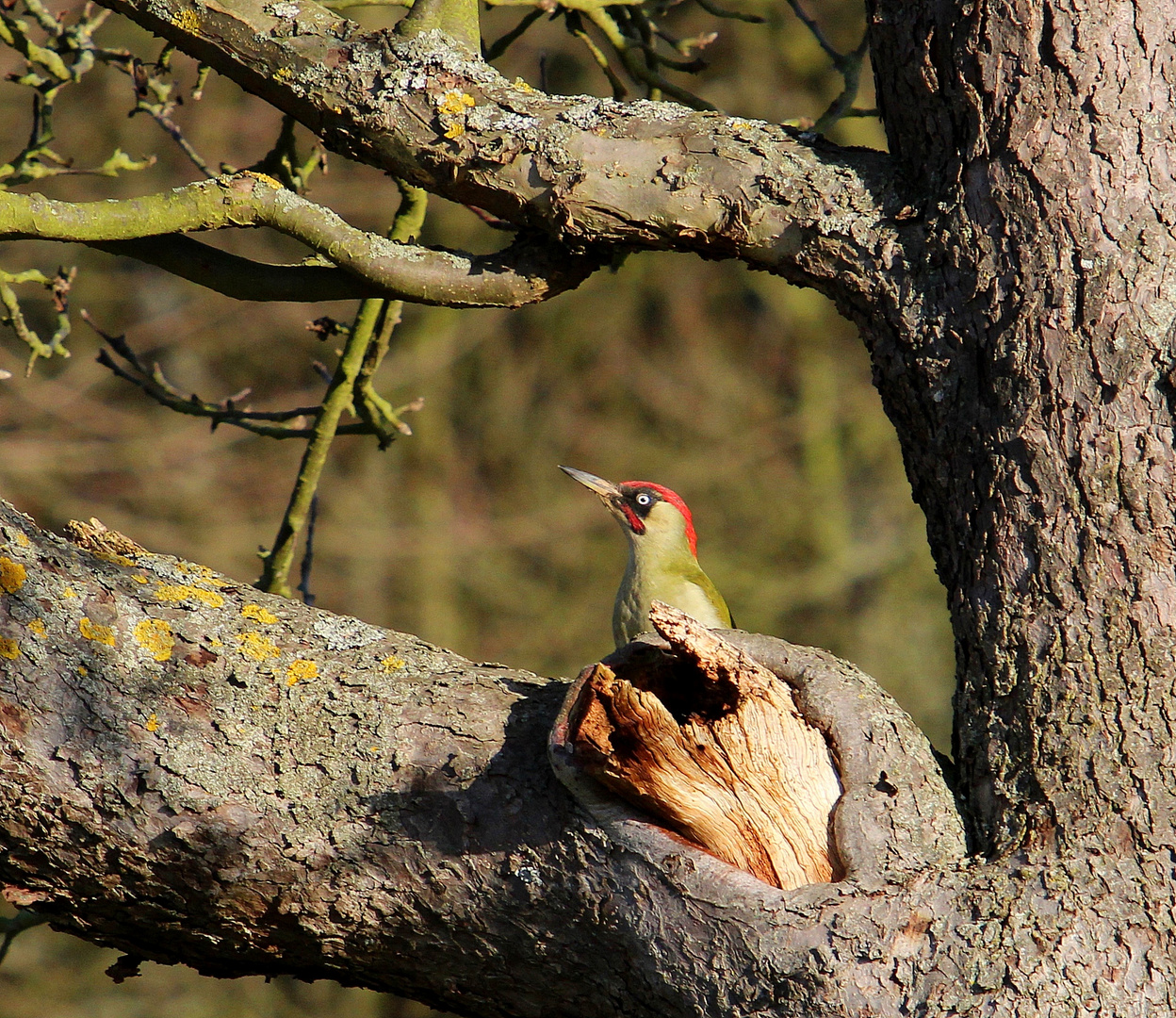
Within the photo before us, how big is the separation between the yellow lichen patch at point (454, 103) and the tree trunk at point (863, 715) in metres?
0.33

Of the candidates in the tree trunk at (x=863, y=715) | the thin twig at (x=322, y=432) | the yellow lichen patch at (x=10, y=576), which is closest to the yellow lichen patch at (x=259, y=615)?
the tree trunk at (x=863, y=715)

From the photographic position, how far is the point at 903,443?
8.11 feet

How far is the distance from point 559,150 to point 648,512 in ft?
8.30

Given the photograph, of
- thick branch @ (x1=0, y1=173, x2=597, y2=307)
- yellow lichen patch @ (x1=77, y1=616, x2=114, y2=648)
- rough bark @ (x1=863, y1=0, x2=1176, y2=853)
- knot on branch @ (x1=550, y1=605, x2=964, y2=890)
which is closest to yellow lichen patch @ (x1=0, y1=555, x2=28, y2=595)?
yellow lichen patch @ (x1=77, y1=616, x2=114, y2=648)

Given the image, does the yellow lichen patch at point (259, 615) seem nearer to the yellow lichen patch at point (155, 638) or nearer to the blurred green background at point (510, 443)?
the yellow lichen patch at point (155, 638)

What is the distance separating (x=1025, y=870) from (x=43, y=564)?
1.86 metres

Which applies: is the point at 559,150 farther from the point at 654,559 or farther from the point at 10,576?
the point at 654,559

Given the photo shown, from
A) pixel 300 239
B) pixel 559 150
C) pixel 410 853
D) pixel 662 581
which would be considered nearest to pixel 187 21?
pixel 300 239

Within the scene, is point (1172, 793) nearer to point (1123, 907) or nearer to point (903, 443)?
point (1123, 907)

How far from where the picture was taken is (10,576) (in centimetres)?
222

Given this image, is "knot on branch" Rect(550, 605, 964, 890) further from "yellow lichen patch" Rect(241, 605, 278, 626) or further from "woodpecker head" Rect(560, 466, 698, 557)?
"woodpecker head" Rect(560, 466, 698, 557)

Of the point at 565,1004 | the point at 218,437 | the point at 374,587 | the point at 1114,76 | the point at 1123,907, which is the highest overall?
the point at 218,437

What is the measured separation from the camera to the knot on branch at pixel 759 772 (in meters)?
2.11

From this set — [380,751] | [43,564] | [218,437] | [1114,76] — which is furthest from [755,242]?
[218,437]
